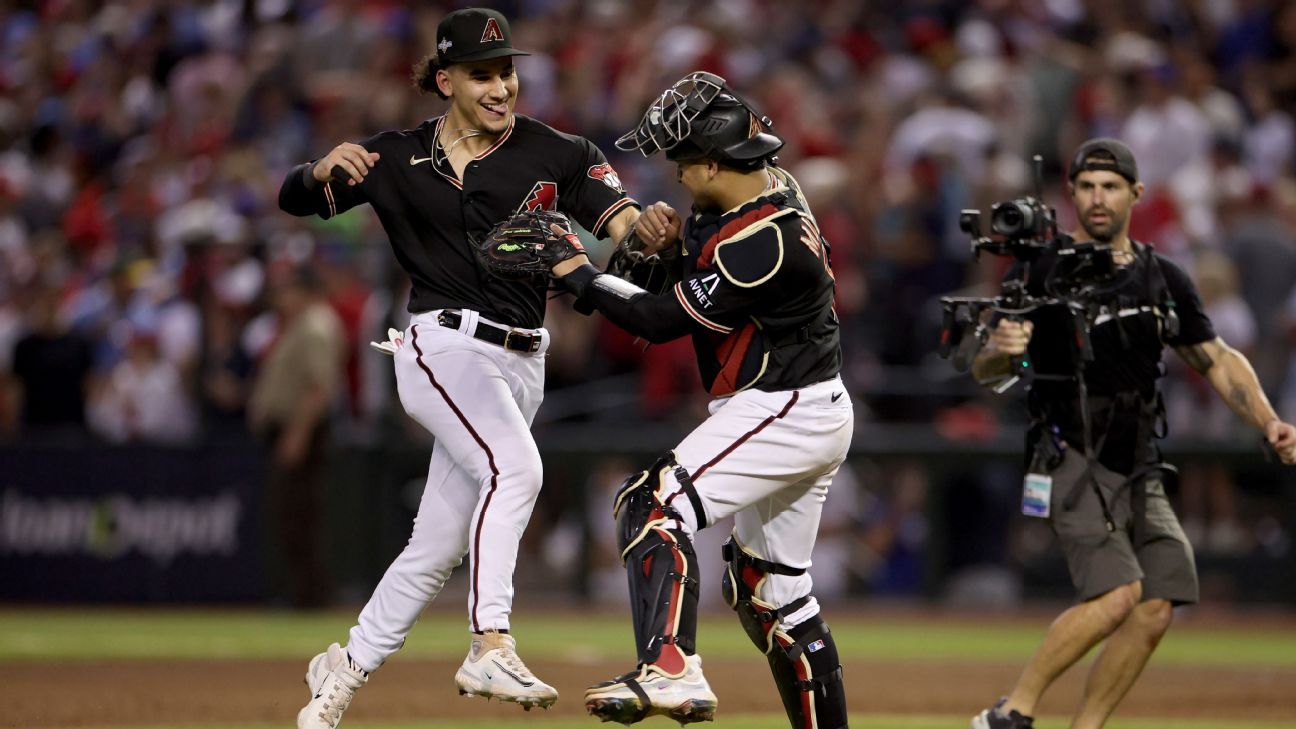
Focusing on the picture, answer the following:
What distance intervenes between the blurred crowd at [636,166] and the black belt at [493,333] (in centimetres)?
760

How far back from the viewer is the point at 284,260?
48.3 feet

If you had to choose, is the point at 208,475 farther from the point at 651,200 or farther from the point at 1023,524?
the point at 1023,524

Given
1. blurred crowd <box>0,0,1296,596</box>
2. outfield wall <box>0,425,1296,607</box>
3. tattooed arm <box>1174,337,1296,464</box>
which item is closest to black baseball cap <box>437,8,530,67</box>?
tattooed arm <box>1174,337,1296,464</box>

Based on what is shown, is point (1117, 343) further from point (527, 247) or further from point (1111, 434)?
point (527, 247)

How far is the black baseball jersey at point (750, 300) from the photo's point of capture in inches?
242

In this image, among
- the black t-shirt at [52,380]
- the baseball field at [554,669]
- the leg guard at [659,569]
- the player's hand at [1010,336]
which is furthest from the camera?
the black t-shirt at [52,380]

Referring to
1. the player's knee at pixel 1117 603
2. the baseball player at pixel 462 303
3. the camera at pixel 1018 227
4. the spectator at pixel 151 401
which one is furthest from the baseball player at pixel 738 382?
the spectator at pixel 151 401

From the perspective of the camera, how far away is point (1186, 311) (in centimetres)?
771

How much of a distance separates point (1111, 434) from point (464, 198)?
2885 mm

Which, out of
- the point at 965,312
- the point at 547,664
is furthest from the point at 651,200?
the point at 965,312

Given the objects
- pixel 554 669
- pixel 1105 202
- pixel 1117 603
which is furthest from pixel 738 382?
pixel 554 669

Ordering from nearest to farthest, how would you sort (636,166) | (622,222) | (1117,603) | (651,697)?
(651,697) → (622,222) → (1117,603) → (636,166)

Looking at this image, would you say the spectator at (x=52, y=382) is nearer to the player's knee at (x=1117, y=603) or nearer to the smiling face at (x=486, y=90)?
the smiling face at (x=486, y=90)

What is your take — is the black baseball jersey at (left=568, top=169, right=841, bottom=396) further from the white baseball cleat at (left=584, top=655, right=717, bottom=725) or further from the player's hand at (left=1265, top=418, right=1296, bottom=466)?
the player's hand at (left=1265, top=418, right=1296, bottom=466)
